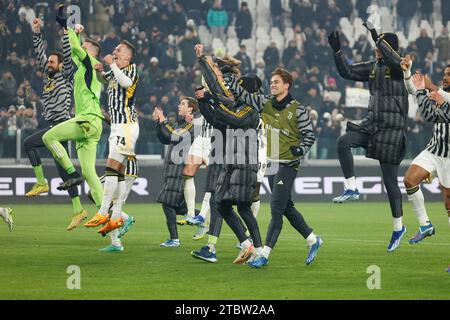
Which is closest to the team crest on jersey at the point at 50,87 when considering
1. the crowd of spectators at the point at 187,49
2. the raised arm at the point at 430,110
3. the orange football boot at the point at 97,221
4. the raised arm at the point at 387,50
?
the orange football boot at the point at 97,221

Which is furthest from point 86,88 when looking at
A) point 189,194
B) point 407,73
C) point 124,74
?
point 407,73

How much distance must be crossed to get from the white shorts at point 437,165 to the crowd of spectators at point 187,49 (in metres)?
11.5

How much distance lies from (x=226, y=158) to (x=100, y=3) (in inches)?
695

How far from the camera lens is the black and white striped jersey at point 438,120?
12.3 m

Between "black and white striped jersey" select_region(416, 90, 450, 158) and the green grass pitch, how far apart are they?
148 centimetres

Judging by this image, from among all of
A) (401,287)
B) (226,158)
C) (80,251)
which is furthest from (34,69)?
(401,287)

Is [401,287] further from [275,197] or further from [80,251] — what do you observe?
[80,251]

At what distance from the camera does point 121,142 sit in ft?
47.5

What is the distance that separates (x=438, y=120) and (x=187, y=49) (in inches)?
682

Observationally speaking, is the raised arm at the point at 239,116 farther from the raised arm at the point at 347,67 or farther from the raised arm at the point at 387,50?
the raised arm at the point at 387,50

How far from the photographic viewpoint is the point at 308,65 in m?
30.2

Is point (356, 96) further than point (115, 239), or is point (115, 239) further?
point (356, 96)

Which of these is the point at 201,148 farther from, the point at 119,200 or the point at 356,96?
the point at 356,96

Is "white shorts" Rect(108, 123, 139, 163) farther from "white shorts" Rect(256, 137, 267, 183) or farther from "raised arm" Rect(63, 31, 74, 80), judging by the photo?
"white shorts" Rect(256, 137, 267, 183)
